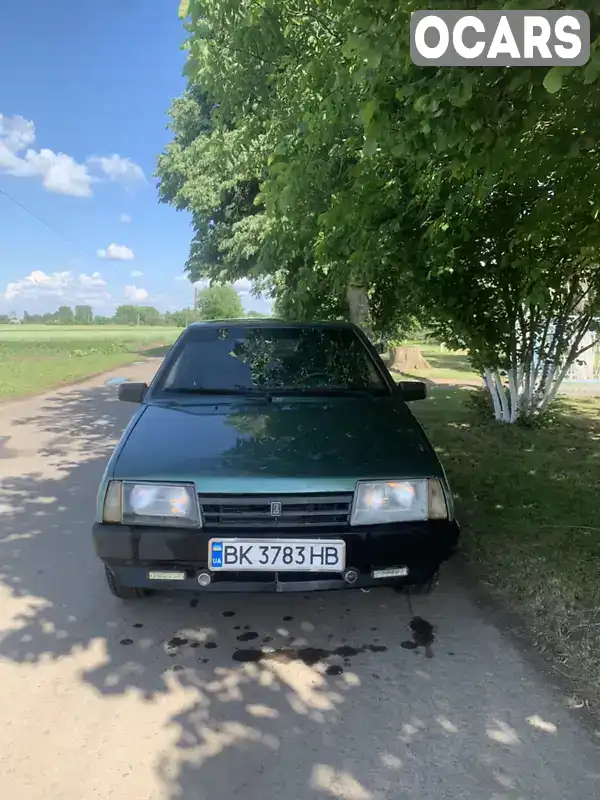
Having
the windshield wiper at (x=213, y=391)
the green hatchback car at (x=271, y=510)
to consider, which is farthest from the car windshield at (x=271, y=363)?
the green hatchback car at (x=271, y=510)

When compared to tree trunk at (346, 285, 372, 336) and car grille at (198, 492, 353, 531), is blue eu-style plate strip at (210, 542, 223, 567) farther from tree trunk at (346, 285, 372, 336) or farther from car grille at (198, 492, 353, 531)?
tree trunk at (346, 285, 372, 336)

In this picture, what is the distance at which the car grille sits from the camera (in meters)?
2.88

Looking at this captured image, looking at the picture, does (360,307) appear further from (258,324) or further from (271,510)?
(271,510)

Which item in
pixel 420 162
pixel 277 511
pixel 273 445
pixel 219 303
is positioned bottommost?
pixel 277 511

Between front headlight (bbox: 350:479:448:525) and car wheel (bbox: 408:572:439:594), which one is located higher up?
front headlight (bbox: 350:479:448:525)

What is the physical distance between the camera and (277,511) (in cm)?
288

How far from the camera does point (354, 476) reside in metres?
2.94

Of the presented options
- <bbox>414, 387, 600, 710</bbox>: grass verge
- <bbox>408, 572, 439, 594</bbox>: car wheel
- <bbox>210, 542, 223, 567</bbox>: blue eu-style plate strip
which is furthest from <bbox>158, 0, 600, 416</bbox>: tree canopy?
<bbox>408, 572, 439, 594</bbox>: car wheel

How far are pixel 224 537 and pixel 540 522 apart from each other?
2.90 metres

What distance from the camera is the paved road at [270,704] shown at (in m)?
2.14

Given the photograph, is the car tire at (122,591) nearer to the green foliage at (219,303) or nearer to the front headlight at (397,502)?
the front headlight at (397,502)

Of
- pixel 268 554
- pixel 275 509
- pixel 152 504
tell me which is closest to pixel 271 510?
pixel 275 509

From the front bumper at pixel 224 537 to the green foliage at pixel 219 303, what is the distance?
94763mm

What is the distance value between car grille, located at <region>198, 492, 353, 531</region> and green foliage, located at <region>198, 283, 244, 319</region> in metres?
94.8
